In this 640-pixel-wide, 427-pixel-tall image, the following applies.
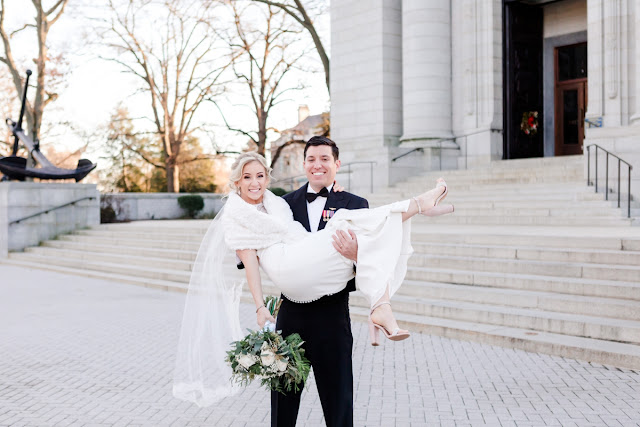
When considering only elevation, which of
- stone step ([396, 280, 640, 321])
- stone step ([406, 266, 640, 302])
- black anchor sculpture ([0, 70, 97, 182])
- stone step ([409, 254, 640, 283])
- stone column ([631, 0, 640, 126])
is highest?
stone column ([631, 0, 640, 126])

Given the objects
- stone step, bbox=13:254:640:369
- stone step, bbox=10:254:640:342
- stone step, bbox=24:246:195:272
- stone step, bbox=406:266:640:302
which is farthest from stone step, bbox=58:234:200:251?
stone step, bbox=13:254:640:369

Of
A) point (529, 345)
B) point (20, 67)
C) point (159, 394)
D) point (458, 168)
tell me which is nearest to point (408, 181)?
point (458, 168)

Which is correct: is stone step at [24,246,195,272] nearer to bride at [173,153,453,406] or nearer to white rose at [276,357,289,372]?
bride at [173,153,453,406]

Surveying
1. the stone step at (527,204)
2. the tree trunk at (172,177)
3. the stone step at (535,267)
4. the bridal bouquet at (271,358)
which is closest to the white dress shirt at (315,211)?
the bridal bouquet at (271,358)

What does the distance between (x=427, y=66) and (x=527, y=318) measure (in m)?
14.1

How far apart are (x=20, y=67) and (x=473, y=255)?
35172mm

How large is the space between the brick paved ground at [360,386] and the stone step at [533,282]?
1715 millimetres

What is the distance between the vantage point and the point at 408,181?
781 inches

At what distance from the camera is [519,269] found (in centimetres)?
933

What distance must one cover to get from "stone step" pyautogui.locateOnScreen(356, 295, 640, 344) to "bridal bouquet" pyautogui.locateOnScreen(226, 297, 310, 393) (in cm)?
A: 464

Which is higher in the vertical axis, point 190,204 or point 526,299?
point 190,204

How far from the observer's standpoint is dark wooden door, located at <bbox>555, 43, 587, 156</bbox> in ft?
69.9

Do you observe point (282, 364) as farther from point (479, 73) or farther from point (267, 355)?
point (479, 73)

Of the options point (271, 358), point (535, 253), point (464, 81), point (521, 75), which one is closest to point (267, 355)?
point (271, 358)
